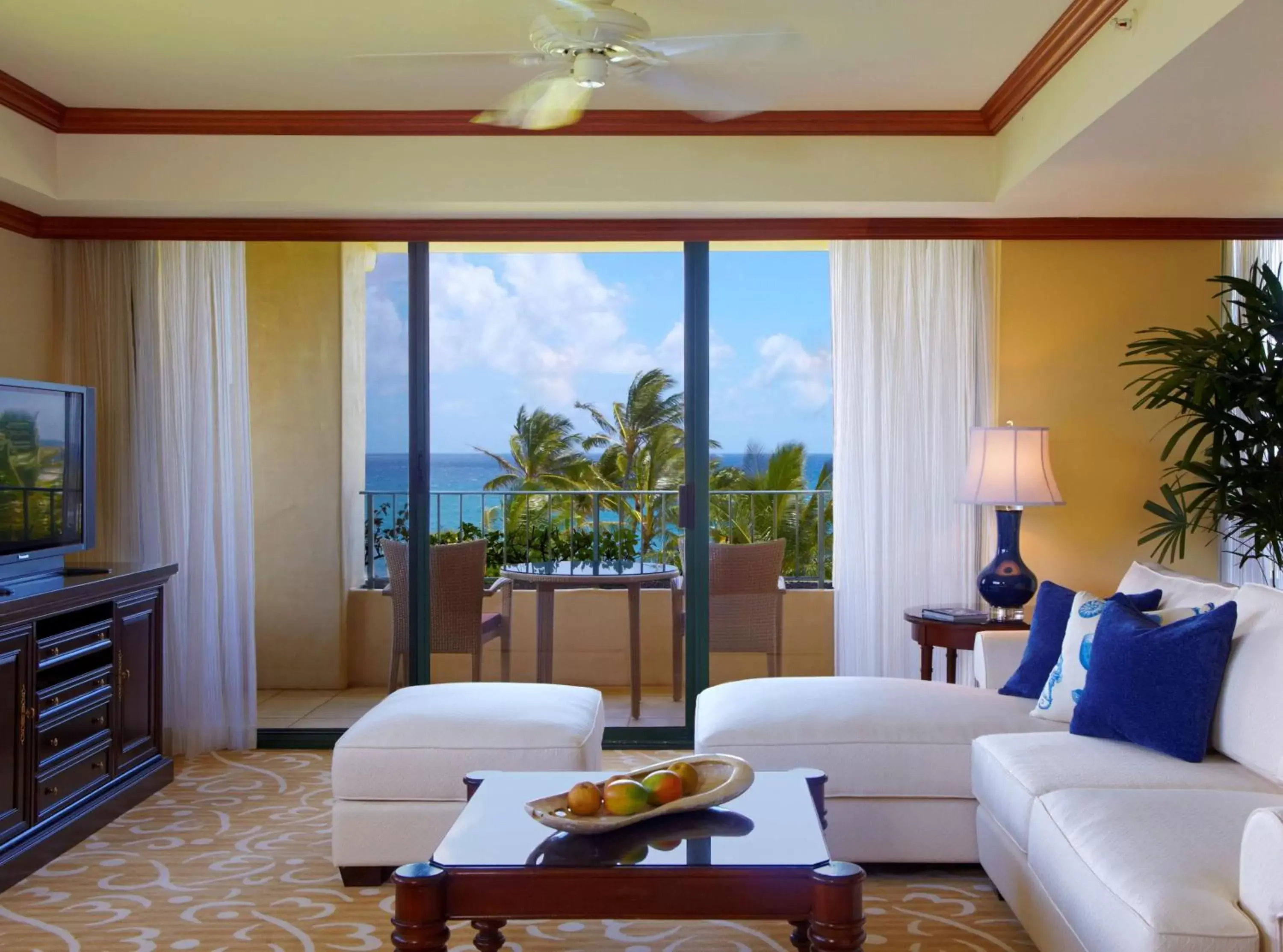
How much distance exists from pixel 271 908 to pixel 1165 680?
2.59 metres

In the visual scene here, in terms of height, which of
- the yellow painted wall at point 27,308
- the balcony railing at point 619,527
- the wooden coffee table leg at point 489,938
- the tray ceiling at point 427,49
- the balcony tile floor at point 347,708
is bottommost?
the wooden coffee table leg at point 489,938

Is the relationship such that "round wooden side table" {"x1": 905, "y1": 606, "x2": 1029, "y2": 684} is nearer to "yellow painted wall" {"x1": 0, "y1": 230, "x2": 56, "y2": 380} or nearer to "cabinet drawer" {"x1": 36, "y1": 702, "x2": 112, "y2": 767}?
"cabinet drawer" {"x1": 36, "y1": 702, "x2": 112, "y2": 767}

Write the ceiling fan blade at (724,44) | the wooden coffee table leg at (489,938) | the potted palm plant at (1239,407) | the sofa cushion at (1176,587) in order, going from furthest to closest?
the potted palm plant at (1239,407) < the sofa cushion at (1176,587) < the wooden coffee table leg at (489,938) < the ceiling fan blade at (724,44)

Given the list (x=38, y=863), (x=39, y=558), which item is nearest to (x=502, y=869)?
(x=38, y=863)

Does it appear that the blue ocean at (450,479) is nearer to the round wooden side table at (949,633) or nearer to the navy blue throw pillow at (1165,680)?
the round wooden side table at (949,633)

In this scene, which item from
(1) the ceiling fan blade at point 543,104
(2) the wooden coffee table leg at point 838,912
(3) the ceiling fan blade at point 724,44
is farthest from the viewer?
(1) the ceiling fan blade at point 543,104

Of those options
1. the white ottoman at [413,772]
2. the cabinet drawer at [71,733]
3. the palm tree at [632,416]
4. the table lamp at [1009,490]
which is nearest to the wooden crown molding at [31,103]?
the cabinet drawer at [71,733]

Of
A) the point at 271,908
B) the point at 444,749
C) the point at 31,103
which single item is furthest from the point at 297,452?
the point at 271,908

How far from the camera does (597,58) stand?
321 centimetres

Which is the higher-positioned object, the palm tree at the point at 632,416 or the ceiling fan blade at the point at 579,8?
the ceiling fan blade at the point at 579,8

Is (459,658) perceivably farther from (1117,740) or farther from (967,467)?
(1117,740)

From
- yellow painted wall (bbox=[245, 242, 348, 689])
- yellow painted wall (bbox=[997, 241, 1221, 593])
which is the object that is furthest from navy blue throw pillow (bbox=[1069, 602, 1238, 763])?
yellow painted wall (bbox=[245, 242, 348, 689])

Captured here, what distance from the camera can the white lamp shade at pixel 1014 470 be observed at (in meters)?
4.92

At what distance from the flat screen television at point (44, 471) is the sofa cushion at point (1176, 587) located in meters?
3.76
